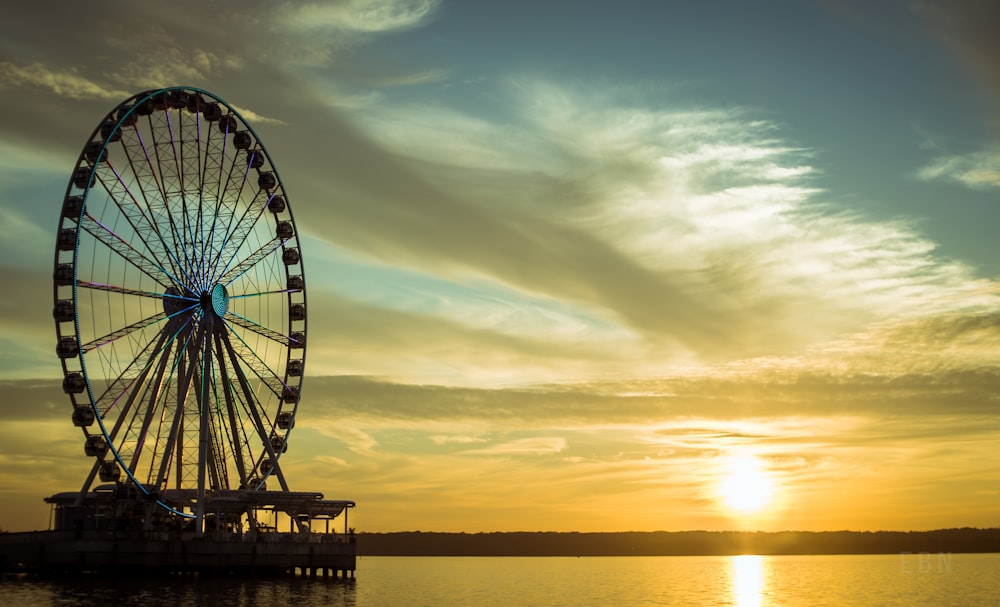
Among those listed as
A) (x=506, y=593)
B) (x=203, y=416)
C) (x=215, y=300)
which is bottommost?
(x=506, y=593)

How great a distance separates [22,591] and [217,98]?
4994 centimetres

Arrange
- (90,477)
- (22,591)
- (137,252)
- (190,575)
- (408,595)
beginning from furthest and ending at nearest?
(408,595) → (190,575) → (90,477) → (137,252) → (22,591)

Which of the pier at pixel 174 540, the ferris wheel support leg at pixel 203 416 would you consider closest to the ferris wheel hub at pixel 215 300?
the ferris wheel support leg at pixel 203 416

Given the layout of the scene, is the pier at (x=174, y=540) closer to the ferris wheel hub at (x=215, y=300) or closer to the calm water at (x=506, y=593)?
the calm water at (x=506, y=593)

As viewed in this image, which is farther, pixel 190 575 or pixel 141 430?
pixel 190 575

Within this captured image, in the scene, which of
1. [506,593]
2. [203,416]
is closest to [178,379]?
[203,416]

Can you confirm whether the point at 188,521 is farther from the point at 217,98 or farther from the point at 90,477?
the point at 217,98

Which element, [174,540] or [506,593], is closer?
[174,540]

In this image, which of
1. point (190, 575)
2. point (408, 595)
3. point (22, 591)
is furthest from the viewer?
point (408, 595)

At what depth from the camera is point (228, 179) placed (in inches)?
4190

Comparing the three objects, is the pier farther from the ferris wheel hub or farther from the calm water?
the ferris wheel hub

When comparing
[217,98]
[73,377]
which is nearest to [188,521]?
[73,377]

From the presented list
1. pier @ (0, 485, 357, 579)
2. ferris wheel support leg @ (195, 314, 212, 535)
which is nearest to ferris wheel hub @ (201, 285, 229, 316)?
ferris wheel support leg @ (195, 314, 212, 535)

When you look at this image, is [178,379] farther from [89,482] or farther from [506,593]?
[506,593]
